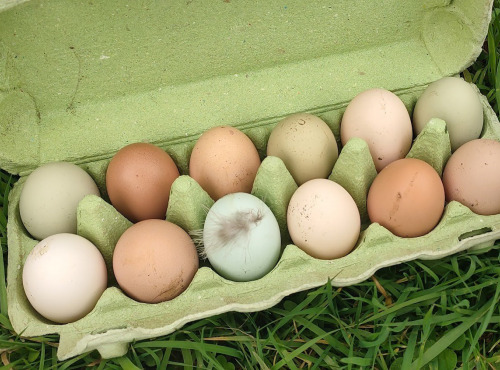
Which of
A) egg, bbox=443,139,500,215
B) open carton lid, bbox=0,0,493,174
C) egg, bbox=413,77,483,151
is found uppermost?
open carton lid, bbox=0,0,493,174

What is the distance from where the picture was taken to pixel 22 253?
132 centimetres

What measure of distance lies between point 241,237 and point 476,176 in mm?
591

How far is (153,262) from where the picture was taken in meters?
1.18

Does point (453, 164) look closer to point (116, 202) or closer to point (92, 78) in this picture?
point (116, 202)

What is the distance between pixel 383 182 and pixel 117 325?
27.3 inches

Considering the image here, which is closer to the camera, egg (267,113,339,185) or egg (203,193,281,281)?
egg (203,193,281,281)

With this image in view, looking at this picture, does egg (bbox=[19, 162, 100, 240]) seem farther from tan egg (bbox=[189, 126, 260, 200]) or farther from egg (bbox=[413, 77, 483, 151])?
egg (bbox=[413, 77, 483, 151])

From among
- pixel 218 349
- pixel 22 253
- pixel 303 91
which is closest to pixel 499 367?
pixel 218 349

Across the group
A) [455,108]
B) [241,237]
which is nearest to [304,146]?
[241,237]

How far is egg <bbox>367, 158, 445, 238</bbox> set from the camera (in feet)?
4.06

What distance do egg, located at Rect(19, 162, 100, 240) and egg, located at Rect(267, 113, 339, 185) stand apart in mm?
513

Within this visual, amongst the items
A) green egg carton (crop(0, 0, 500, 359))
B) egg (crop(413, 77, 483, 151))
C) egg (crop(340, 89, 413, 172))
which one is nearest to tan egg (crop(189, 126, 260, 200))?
green egg carton (crop(0, 0, 500, 359))

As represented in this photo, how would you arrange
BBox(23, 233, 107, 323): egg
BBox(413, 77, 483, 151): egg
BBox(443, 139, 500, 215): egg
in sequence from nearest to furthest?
1. BBox(23, 233, 107, 323): egg
2. BBox(443, 139, 500, 215): egg
3. BBox(413, 77, 483, 151): egg

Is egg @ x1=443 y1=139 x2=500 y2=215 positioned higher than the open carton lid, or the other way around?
the open carton lid
